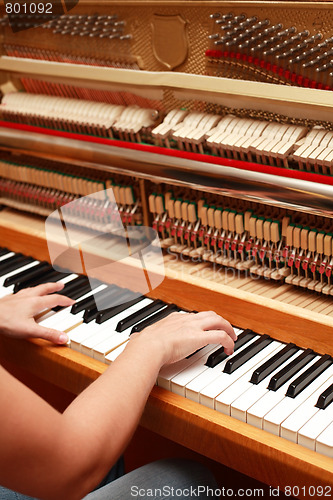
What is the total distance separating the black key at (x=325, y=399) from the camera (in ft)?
5.20

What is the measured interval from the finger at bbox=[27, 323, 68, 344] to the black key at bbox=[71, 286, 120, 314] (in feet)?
0.56

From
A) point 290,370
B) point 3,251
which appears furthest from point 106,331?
point 3,251

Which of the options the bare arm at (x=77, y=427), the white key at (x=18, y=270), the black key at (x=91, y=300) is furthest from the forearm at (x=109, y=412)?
the white key at (x=18, y=270)

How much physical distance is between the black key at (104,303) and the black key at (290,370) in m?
0.72

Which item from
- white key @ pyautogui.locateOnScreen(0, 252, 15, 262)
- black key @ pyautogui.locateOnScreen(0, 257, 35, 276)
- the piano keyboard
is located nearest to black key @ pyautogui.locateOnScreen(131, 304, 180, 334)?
Result: the piano keyboard

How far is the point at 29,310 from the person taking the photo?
213cm

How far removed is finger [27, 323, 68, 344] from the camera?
2.03 meters

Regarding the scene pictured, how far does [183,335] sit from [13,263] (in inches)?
47.4

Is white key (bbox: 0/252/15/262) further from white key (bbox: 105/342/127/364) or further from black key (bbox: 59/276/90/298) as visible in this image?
white key (bbox: 105/342/127/364)

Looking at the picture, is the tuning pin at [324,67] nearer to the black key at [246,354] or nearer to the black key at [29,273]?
the black key at [246,354]

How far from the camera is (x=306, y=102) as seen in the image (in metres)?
1.81

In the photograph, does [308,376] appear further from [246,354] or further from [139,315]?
[139,315]

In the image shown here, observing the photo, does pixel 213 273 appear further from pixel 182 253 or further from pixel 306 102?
pixel 306 102

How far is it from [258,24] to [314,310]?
38.2 inches
